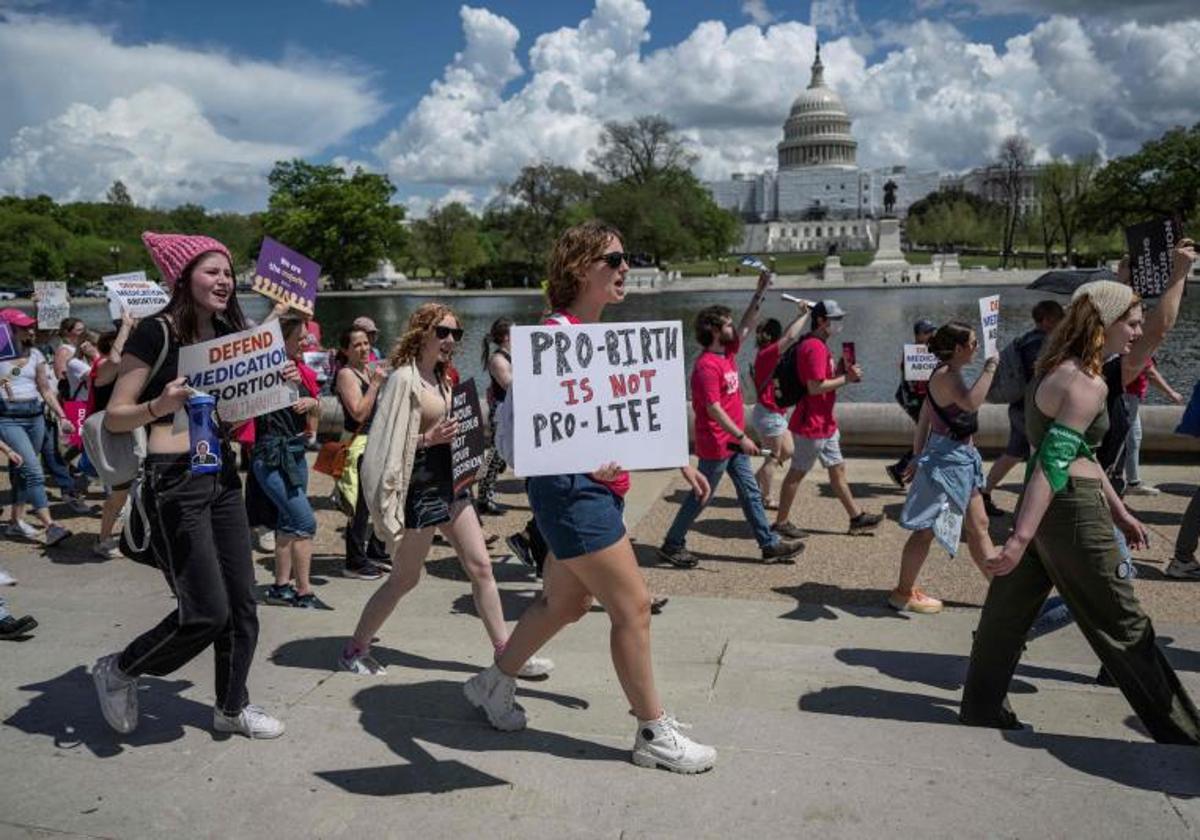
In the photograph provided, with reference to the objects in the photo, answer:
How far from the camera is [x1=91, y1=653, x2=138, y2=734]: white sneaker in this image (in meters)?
3.46

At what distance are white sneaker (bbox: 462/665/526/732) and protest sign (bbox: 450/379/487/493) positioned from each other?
981 mm

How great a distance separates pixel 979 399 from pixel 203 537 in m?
3.88

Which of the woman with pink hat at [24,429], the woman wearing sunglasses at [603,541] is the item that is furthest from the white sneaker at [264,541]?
the woman wearing sunglasses at [603,541]

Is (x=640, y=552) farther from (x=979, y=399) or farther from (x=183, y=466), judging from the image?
(x=183, y=466)

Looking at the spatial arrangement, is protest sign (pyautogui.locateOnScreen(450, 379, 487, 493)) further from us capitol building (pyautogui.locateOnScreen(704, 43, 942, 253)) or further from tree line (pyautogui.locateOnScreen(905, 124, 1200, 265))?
us capitol building (pyautogui.locateOnScreen(704, 43, 942, 253))

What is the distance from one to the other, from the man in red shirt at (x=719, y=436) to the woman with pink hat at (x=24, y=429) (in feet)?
15.2

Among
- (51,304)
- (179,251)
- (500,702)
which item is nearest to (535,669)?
(500,702)

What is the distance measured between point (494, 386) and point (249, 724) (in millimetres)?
4616

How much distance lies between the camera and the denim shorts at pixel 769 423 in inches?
304

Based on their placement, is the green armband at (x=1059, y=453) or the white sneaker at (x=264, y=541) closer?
the green armband at (x=1059, y=453)

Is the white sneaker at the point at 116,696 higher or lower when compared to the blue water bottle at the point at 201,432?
lower

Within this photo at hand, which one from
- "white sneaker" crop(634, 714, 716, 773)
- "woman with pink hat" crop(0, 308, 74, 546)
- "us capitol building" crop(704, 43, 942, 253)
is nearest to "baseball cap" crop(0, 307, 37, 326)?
"woman with pink hat" crop(0, 308, 74, 546)

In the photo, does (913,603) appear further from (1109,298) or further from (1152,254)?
(1109,298)

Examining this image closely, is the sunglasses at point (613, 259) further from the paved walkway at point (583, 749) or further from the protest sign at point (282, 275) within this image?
the protest sign at point (282, 275)
